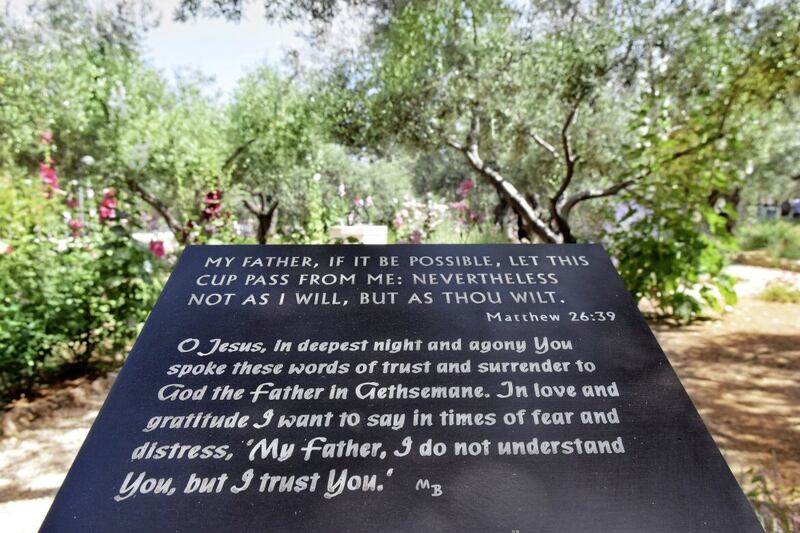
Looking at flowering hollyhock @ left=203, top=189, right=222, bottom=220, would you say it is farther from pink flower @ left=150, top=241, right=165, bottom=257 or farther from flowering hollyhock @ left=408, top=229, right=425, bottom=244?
flowering hollyhock @ left=408, top=229, right=425, bottom=244

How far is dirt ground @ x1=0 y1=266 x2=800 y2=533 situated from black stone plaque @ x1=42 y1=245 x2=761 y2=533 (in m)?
1.85

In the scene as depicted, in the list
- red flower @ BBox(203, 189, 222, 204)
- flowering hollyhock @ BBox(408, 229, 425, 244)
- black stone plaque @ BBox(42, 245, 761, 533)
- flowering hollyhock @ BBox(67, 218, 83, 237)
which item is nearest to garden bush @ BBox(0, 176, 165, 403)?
flowering hollyhock @ BBox(67, 218, 83, 237)

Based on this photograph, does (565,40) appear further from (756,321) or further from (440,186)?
(440,186)

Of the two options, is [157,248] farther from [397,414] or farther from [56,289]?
[397,414]

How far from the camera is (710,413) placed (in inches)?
158

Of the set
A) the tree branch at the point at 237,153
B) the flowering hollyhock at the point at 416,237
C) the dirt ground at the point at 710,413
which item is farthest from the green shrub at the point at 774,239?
the tree branch at the point at 237,153

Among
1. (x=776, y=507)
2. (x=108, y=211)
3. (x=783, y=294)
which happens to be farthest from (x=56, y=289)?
(x=783, y=294)

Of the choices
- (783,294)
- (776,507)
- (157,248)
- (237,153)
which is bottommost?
(776,507)

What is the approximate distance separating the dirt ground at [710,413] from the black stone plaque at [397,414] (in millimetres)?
1854

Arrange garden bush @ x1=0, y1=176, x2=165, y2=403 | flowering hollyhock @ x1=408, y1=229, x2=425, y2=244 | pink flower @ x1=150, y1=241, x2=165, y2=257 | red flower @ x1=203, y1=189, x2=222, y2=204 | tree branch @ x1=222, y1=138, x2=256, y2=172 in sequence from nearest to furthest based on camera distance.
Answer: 1. garden bush @ x1=0, y1=176, x2=165, y2=403
2. pink flower @ x1=150, y1=241, x2=165, y2=257
3. red flower @ x1=203, y1=189, x2=222, y2=204
4. flowering hollyhock @ x1=408, y1=229, x2=425, y2=244
5. tree branch @ x1=222, y1=138, x2=256, y2=172

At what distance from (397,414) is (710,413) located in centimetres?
333

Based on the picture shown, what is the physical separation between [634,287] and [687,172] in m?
1.42

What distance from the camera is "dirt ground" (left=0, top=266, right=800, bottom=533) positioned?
3.20 metres

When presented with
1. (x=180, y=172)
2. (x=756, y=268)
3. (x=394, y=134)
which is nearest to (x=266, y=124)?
(x=180, y=172)
